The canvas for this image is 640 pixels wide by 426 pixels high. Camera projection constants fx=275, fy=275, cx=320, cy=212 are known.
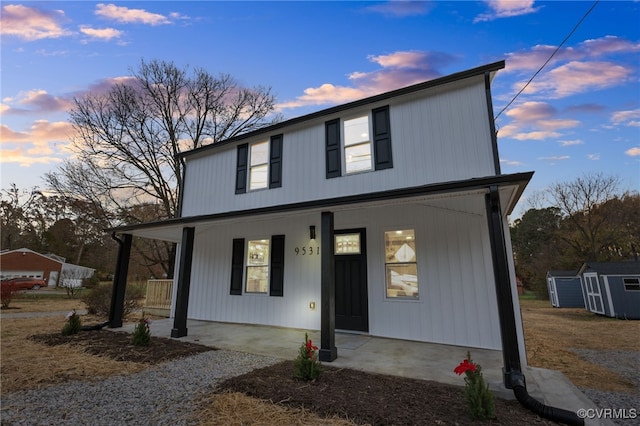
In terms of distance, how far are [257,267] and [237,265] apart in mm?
669

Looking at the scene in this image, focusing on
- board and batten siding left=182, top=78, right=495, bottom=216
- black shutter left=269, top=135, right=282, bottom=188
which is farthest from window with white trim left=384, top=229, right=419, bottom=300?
black shutter left=269, top=135, right=282, bottom=188

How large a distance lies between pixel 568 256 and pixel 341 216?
23267 mm

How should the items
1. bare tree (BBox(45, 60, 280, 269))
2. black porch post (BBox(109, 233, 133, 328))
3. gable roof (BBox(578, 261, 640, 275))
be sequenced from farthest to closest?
bare tree (BBox(45, 60, 280, 269)) < gable roof (BBox(578, 261, 640, 275)) < black porch post (BBox(109, 233, 133, 328))

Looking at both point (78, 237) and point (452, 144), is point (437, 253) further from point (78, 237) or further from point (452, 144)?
point (78, 237)

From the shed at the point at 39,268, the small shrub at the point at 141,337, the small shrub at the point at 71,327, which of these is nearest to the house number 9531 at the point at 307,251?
the small shrub at the point at 141,337

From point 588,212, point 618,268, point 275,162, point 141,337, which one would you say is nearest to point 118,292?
point 141,337

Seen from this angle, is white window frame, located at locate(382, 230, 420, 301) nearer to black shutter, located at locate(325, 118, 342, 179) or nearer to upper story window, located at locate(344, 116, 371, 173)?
upper story window, located at locate(344, 116, 371, 173)

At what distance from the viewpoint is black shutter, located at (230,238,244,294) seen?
768 cm

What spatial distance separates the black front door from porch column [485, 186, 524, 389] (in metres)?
2.96

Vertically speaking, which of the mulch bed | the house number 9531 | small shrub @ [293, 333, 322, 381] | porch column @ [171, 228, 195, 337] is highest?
the house number 9531

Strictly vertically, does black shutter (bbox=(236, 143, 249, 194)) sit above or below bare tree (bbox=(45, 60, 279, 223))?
below

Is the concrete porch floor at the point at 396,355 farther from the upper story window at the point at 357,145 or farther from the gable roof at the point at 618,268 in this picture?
the gable roof at the point at 618,268

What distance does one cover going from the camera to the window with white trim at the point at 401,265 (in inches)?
223

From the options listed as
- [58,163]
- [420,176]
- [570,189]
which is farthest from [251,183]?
[570,189]
